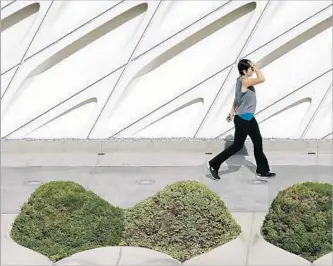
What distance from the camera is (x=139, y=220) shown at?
8.90 m

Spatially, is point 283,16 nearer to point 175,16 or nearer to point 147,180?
point 175,16

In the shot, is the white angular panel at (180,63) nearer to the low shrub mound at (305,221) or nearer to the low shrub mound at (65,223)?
the low shrub mound at (65,223)

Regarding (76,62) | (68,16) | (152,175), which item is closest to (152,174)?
(152,175)

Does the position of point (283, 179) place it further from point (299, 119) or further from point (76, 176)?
point (76, 176)

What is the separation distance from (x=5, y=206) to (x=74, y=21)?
10.5ft

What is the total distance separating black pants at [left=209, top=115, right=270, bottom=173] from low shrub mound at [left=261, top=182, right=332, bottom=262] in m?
2.78

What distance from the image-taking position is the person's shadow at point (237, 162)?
39.4ft

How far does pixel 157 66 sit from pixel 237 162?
193 cm

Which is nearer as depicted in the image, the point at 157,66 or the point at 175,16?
the point at 175,16

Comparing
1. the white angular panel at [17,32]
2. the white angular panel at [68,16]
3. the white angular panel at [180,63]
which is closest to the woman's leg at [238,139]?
the white angular panel at [180,63]

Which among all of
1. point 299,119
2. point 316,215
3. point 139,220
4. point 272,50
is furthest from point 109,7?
point 316,215

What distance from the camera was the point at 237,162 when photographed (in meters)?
12.3

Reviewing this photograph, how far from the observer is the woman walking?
11344mm

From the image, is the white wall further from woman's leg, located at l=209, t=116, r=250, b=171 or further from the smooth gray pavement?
woman's leg, located at l=209, t=116, r=250, b=171
